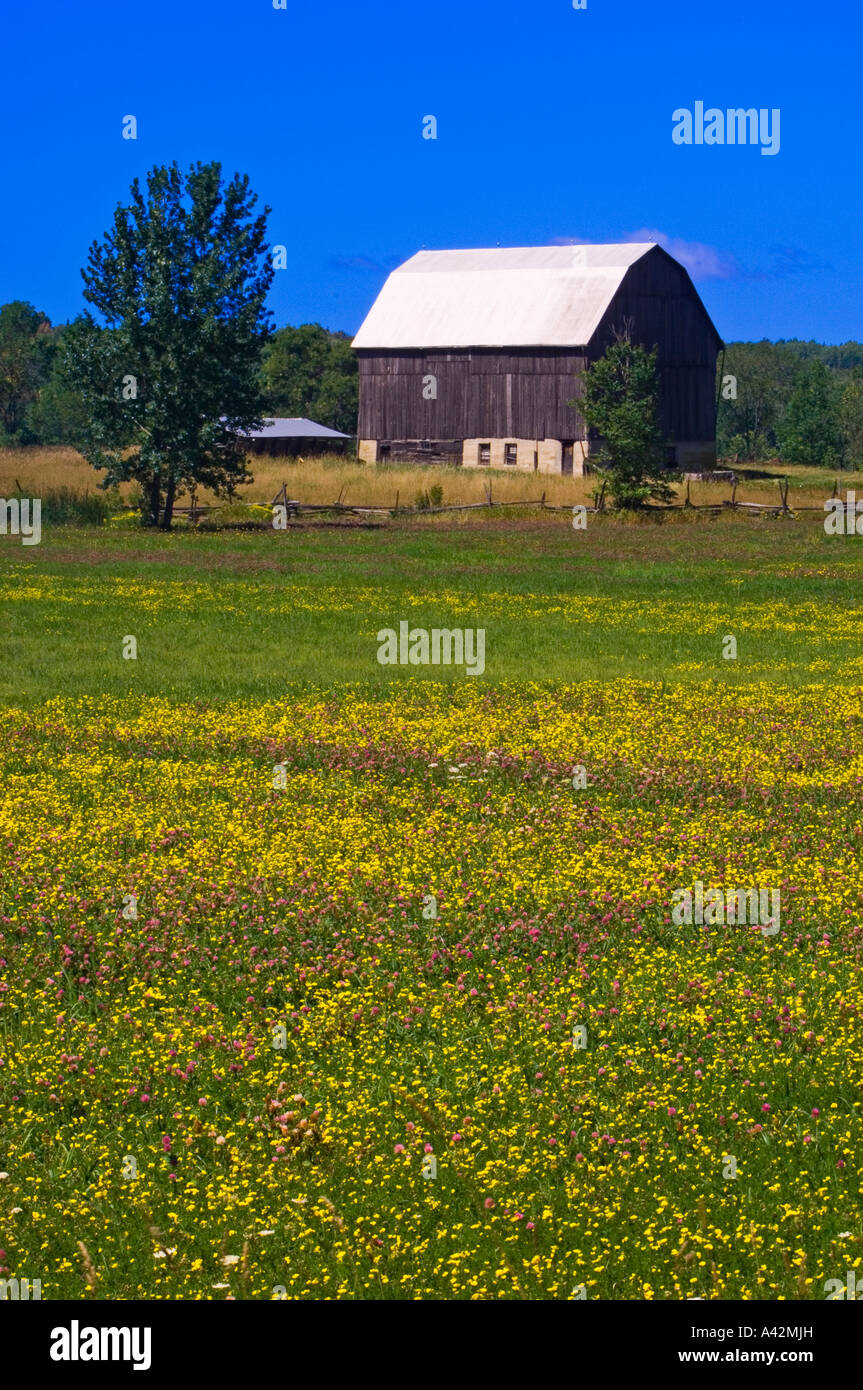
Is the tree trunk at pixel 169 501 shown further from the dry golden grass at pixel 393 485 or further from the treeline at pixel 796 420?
the treeline at pixel 796 420

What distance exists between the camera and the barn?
3511 inches

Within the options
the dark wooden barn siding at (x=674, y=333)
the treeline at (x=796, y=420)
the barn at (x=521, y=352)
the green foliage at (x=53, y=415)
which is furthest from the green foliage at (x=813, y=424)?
the green foliage at (x=53, y=415)

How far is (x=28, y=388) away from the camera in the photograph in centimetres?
15200

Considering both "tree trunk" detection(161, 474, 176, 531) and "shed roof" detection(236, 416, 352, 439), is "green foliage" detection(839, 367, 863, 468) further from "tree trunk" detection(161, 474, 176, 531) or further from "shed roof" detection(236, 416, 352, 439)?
"tree trunk" detection(161, 474, 176, 531)

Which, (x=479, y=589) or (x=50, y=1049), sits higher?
(x=479, y=589)

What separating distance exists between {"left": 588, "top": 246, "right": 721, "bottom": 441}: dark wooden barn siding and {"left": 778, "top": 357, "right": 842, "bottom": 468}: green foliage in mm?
26375

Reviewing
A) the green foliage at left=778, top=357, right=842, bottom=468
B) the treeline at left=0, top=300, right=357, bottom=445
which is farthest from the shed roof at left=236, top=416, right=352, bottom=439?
the green foliage at left=778, top=357, right=842, bottom=468

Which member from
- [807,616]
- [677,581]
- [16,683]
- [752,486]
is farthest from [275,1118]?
[752,486]

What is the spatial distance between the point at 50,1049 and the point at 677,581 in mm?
35278

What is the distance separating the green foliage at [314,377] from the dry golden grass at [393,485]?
51849 millimetres

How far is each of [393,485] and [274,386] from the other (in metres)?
72.9

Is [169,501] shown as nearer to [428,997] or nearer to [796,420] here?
[428,997]

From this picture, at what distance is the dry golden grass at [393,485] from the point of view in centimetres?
7300
